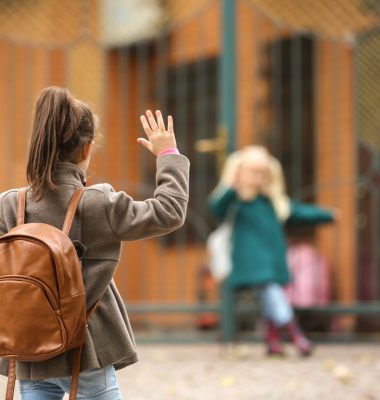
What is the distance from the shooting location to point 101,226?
5.59 feet

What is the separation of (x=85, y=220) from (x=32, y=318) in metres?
0.32

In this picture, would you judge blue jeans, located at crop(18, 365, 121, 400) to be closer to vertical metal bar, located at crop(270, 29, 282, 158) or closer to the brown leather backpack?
the brown leather backpack

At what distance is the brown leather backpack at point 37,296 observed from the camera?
1.54 meters

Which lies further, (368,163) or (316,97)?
(316,97)

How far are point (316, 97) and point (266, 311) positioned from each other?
7.14 feet

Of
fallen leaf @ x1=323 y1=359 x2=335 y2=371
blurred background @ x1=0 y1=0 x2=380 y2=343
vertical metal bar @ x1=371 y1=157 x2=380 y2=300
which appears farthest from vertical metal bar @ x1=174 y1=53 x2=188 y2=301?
fallen leaf @ x1=323 y1=359 x2=335 y2=371

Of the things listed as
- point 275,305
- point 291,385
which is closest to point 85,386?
point 291,385

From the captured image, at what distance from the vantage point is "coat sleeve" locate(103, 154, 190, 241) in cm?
170

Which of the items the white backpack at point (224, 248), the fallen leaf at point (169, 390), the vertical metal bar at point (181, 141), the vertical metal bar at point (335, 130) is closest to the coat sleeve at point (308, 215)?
the white backpack at point (224, 248)

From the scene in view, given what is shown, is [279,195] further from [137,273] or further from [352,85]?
[137,273]

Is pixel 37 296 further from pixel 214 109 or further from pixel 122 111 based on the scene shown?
pixel 214 109

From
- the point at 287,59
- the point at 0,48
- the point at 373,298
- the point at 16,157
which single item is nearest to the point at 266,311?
the point at 373,298

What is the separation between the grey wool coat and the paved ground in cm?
163

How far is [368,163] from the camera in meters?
4.80
